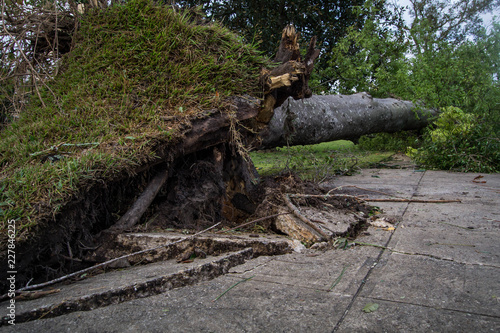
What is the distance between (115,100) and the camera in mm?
2781

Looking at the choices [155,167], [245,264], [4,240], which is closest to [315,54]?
[155,167]

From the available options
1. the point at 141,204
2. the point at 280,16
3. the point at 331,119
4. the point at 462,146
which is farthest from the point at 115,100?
the point at 280,16

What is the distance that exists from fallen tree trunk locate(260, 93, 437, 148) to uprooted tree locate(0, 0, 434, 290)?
4.00 ft

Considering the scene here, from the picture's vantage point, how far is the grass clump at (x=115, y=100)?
2.18 meters

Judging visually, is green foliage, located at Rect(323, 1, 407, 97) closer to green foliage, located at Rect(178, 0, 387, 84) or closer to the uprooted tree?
green foliage, located at Rect(178, 0, 387, 84)

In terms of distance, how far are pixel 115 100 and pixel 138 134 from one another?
0.46m

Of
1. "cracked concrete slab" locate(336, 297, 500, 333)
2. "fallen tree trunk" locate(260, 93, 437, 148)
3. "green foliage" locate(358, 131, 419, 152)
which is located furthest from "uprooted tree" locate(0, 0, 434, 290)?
"green foliage" locate(358, 131, 419, 152)

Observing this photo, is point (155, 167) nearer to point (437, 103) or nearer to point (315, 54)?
point (315, 54)

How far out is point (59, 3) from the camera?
133 inches

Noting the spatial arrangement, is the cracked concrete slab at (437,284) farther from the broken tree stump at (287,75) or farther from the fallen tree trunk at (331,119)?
the fallen tree trunk at (331,119)

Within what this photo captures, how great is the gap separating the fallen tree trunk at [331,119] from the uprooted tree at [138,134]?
4.00 feet

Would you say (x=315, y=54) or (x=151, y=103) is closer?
(x=151, y=103)

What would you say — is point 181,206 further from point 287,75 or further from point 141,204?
point 287,75

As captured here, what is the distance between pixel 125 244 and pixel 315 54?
7.30ft
